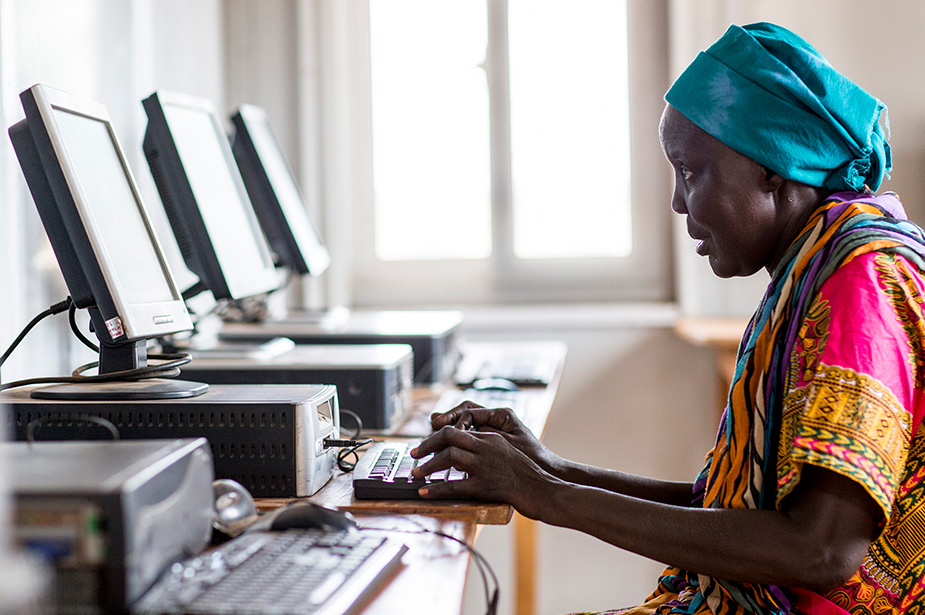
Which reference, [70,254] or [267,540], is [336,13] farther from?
[267,540]

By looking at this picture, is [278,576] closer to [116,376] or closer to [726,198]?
[116,376]

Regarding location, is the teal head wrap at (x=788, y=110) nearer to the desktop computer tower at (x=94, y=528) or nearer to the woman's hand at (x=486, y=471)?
the woman's hand at (x=486, y=471)

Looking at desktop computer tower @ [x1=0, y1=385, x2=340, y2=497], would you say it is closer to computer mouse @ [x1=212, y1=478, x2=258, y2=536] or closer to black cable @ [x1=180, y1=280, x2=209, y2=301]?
computer mouse @ [x1=212, y1=478, x2=258, y2=536]

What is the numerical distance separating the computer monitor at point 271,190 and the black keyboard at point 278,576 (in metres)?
1.29

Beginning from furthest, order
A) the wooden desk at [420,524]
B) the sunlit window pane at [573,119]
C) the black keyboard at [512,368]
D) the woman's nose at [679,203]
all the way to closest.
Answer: the sunlit window pane at [573,119]
the black keyboard at [512,368]
the woman's nose at [679,203]
the wooden desk at [420,524]

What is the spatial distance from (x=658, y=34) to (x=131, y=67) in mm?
1632

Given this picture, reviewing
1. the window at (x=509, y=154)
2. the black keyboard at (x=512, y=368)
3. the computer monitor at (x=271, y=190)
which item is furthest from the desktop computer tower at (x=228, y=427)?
the window at (x=509, y=154)

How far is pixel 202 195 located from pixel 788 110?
3.27 feet

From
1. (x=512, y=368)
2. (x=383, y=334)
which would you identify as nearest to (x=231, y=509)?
(x=383, y=334)

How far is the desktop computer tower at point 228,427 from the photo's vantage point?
108cm

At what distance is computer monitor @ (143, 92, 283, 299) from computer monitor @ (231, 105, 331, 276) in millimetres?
191

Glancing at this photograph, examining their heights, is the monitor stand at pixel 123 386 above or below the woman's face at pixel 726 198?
below

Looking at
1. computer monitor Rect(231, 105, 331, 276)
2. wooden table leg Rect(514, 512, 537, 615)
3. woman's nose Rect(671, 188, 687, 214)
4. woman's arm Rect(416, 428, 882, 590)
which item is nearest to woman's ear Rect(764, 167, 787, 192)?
woman's nose Rect(671, 188, 687, 214)

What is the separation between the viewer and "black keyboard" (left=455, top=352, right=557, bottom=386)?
1.96 meters
